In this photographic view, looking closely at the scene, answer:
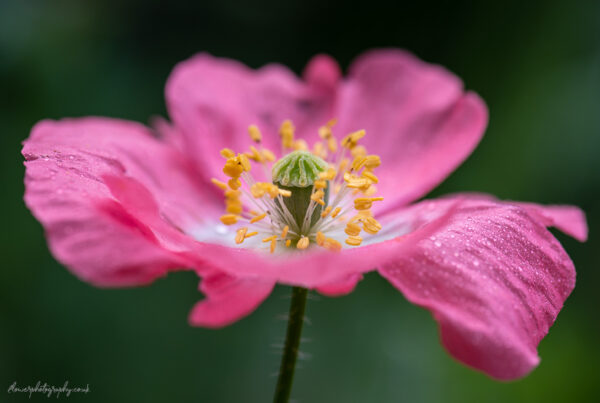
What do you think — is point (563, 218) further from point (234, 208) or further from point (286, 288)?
point (286, 288)

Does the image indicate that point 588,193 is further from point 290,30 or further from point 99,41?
point 99,41

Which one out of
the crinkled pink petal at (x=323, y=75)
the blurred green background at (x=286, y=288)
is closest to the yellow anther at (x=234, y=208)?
the crinkled pink petal at (x=323, y=75)

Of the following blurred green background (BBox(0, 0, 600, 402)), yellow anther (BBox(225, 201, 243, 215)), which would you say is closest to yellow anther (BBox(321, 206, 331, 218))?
yellow anther (BBox(225, 201, 243, 215))

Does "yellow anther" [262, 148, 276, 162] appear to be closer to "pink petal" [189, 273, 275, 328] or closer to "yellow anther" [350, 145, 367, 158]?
"yellow anther" [350, 145, 367, 158]

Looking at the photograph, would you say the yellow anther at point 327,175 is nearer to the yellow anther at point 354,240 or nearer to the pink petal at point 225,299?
the yellow anther at point 354,240

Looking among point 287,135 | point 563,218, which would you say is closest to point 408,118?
point 287,135

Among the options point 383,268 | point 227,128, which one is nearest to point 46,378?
point 227,128
